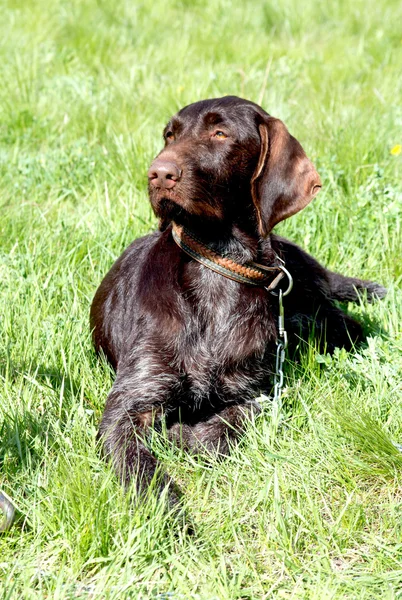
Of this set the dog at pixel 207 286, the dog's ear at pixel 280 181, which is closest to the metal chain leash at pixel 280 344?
the dog at pixel 207 286

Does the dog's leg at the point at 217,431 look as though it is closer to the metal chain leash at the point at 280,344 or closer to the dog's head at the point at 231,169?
the metal chain leash at the point at 280,344

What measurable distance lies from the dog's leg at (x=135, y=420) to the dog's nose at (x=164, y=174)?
69 centimetres

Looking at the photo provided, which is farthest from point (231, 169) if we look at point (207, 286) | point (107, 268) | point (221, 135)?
point (107, 268)

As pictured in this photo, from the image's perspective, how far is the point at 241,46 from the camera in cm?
653

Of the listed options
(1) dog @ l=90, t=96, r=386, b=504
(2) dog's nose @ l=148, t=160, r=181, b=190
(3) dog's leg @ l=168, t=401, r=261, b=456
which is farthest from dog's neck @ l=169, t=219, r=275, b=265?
(3) dog's leg @ l=168, t=401, r=261, b=456

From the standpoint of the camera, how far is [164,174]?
285 cm

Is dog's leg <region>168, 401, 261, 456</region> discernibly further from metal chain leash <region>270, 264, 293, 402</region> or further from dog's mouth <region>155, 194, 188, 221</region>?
dog's mouth <region>155, 194, 188, 221</region>

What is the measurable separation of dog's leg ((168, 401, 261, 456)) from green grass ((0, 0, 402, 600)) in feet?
0.30

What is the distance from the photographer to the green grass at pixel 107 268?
2.38 m

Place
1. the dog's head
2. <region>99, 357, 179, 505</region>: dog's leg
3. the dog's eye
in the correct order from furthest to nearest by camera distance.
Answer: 1. the dog's eye
2. the dog's head
3. <region>99, 357, 179, 505</region>: dog's leg

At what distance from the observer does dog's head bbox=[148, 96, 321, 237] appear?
293cm

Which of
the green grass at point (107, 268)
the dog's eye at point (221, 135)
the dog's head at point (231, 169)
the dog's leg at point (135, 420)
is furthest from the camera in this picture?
the dog's eye at point (221, 135)

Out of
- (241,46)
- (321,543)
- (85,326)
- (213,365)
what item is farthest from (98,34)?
(321,543)

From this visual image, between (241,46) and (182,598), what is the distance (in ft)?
16.9
